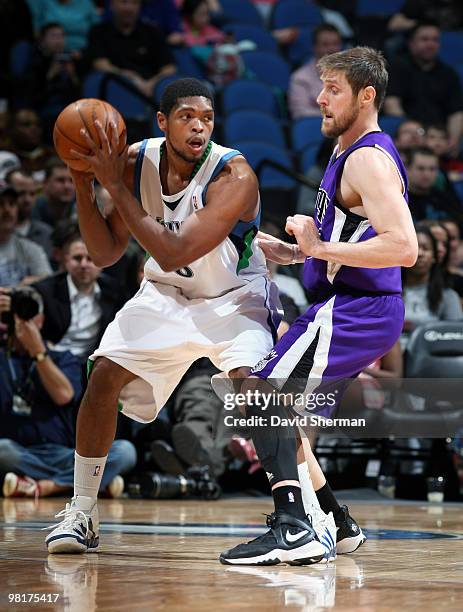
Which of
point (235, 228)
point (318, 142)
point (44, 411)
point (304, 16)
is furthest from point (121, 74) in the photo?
point (235, 228)

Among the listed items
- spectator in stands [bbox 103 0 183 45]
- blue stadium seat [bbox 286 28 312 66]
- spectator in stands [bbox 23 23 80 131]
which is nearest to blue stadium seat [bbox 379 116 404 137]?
blue stadium seat [bbox 286 28 312 66]

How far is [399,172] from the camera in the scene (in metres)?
3.69

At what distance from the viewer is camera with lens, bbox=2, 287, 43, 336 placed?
6.54 m

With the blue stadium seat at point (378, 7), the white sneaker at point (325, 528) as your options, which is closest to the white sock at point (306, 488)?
the white sneaker at point (325, 528)

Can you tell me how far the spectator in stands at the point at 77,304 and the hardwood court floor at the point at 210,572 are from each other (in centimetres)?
191

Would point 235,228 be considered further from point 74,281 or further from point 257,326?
point 74,281

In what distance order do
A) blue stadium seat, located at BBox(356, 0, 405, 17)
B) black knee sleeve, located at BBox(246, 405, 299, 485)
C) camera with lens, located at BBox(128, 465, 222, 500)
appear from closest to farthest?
black knee sleeve, located at BBox(246, 405, 299, 485), camera with lens, located at BBox(128, 465, 222, 500), blue stadium seat, located at BBox(356, 0, 405, 17)

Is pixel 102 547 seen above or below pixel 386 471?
above

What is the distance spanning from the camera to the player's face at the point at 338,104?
3.78m

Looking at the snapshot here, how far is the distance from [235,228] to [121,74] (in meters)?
6.52

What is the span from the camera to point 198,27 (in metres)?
11.3

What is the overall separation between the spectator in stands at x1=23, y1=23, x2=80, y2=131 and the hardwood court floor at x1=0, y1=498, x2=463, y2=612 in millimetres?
5313

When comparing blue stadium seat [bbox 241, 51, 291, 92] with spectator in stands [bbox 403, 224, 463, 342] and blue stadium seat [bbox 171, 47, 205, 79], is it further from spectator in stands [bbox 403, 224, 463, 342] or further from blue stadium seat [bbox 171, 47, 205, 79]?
spectator in stands [bbox 403, 224, 463, 342]

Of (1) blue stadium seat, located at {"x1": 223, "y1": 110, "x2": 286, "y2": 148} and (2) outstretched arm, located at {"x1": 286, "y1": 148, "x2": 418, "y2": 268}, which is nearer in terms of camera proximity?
(2) outstretched arm, located at {"x1": 286, "y1": 148, "x2": 418, "y2": 268}
